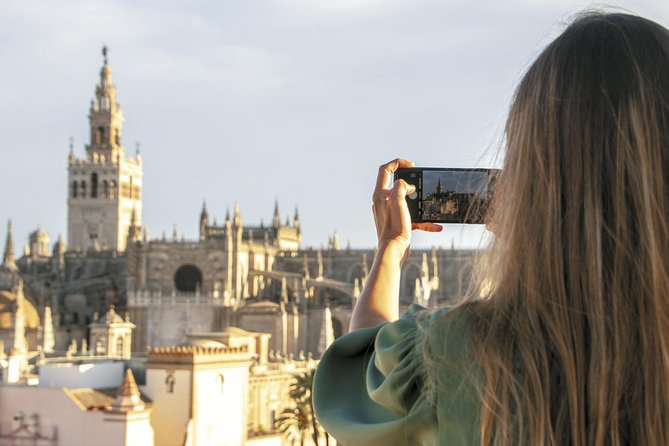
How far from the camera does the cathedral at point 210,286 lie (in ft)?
185

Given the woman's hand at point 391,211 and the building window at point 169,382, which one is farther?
the building window at point 169,382

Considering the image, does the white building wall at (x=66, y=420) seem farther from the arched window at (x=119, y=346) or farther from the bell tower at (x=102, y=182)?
the bell tower at (x=102, y=182)

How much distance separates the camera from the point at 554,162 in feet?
6.63

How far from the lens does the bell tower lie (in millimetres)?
83188

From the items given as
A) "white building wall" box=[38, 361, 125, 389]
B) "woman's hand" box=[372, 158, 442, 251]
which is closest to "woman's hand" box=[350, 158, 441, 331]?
"woman's hand" box=[372, 158, 442, 251]

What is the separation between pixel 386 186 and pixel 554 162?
724 mm

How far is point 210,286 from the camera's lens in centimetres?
6106

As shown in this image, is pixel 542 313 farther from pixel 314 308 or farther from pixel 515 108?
pixel 314 308

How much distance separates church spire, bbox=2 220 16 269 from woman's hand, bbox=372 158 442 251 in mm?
70573

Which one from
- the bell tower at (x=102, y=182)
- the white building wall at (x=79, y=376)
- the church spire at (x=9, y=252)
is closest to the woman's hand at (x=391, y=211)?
the white building wall at (x=79, y=376)

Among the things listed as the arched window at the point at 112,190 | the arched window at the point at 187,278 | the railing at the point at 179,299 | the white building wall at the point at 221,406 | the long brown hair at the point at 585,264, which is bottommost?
the white building wall at the point at 221,406

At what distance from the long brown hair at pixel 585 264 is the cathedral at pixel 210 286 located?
48298 mm

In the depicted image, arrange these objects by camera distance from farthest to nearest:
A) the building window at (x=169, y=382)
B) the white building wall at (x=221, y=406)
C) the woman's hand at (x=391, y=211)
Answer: the building window at (x=169, y=382)
the white building wall at (x=221, y=406)
the woman's hand at (x=391, y=211)

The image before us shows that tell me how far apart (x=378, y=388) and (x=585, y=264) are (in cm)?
43
